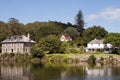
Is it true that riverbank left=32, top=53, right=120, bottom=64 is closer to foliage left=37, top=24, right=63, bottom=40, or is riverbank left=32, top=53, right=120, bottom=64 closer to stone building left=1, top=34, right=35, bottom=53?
stone building left=1, top=34, right=35, bottom=53

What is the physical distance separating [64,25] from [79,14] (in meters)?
19.8

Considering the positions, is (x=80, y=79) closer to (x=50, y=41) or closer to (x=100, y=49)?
(x=50, y=41)

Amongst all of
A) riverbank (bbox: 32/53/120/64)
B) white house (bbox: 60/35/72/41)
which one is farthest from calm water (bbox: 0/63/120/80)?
white house (bbox: 60/35/72/41)

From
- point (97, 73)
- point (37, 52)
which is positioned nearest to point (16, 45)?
point (37, 52)

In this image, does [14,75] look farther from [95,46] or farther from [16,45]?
[95,46]

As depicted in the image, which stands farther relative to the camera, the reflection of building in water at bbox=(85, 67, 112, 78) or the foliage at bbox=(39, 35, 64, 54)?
the foliage at bbox=(39, 35, 64, 54)

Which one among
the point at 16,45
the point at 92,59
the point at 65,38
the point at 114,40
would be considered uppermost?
the point at 65,38

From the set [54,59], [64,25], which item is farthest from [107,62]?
→ [64,25]

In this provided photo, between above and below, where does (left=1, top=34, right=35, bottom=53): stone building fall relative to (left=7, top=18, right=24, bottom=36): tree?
below

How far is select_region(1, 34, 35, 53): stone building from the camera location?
11144 cm

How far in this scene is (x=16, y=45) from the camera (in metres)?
112

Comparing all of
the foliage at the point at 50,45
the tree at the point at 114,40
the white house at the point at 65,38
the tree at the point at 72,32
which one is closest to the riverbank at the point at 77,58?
the foliage at the point at 50,45

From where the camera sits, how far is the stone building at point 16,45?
111m

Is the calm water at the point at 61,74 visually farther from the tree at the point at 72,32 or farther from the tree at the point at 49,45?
the tree at the point at 72,32
